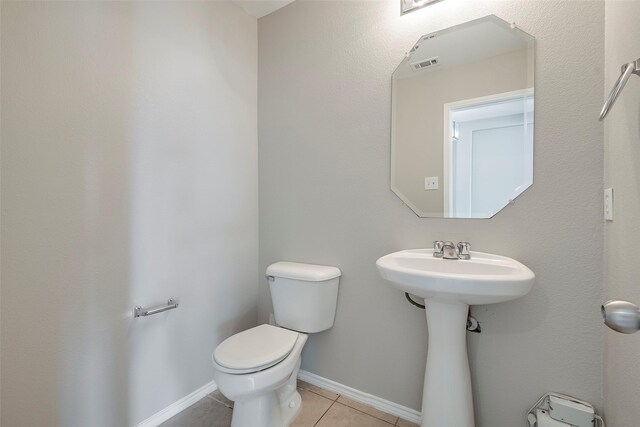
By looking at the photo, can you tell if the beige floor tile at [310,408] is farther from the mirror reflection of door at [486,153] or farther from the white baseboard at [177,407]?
the mirror reflection of door at [486,153]

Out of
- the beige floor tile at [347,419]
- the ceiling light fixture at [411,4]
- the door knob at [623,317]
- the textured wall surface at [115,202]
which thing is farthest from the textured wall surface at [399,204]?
the door knob at [623,317]

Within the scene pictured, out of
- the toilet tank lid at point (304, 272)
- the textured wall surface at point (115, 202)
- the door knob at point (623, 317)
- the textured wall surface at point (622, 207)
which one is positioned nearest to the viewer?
the door knob at point (623, 317)

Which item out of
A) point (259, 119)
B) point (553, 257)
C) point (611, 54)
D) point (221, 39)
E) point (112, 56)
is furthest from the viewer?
point (259, 119)

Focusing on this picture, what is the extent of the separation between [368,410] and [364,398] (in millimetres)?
61

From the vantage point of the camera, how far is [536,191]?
117 cm

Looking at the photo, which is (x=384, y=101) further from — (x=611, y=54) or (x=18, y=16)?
(x=18, y=16)

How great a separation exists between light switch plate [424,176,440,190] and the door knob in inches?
38.2

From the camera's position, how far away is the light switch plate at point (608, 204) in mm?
955

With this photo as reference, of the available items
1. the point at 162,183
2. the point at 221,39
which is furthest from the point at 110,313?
the point at 221,39

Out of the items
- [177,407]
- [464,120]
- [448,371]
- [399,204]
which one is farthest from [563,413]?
[177,407]

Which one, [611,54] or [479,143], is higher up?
[611,54]

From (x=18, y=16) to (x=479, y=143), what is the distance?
1.85m

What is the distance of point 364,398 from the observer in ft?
5.15

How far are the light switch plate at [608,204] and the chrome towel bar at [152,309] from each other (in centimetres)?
183
